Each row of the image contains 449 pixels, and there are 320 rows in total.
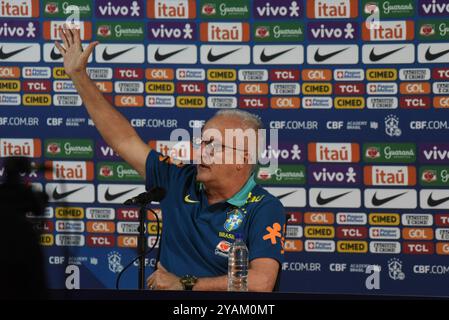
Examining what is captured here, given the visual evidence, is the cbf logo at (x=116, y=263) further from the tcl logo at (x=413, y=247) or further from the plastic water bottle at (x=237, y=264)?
the tcl logo at (x=413, y=247)

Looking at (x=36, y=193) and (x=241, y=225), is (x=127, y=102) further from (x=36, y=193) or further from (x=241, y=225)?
(x=241, y=225)

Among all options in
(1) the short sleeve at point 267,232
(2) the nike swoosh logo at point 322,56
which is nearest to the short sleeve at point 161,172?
(1) the short sleeve at point 267,232

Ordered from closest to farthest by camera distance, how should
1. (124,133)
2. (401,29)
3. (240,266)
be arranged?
(240,266) → (124,133) → (401,29)

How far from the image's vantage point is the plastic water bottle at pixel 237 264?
2.84 meters

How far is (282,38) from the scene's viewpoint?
148 inches

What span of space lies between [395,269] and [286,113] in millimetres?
1013

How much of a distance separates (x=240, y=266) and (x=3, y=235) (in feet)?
3.98

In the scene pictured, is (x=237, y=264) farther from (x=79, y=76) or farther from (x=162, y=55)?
(x=162, y=55)

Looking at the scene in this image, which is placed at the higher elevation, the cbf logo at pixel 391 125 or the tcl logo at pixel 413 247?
the cbf logo at pixel 391 125

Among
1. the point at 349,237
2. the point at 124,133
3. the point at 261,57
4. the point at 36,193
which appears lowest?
the point at 349,237

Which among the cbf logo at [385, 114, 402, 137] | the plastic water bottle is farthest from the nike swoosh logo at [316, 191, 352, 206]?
the plastic water bottle

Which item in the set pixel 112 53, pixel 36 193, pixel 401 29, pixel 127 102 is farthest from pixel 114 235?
pixel 401 29

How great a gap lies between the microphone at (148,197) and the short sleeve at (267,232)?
42cm
